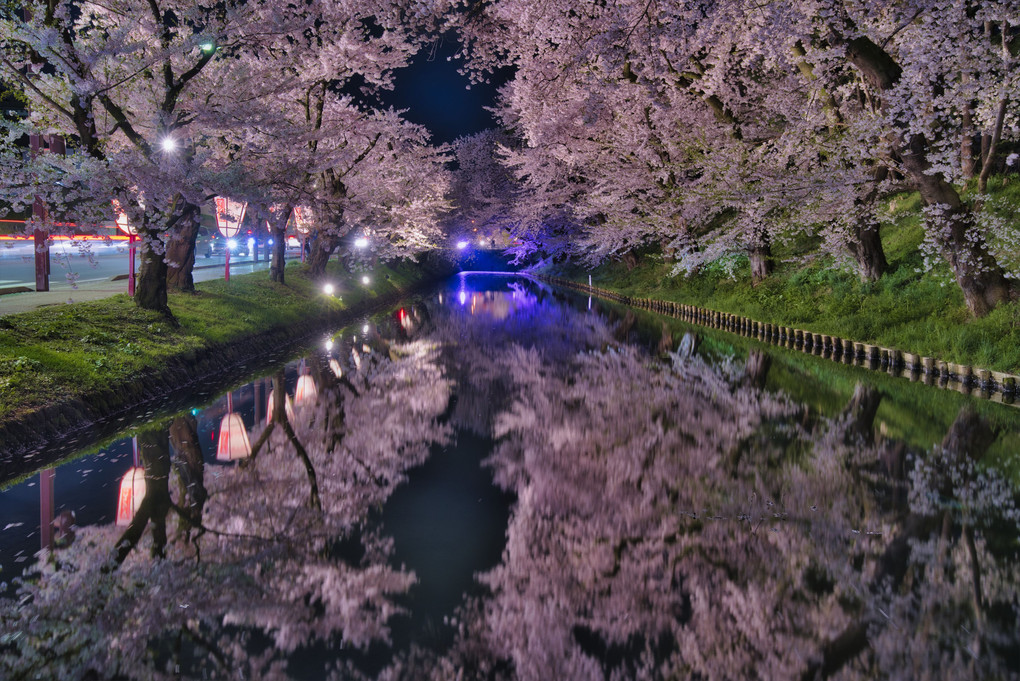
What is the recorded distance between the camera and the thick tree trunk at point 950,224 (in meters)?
16.5

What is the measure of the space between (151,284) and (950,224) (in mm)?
18486

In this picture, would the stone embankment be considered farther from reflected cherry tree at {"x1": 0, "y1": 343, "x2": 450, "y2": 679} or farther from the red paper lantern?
the red paper lantern

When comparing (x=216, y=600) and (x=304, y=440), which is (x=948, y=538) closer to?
(x=216, y=600)

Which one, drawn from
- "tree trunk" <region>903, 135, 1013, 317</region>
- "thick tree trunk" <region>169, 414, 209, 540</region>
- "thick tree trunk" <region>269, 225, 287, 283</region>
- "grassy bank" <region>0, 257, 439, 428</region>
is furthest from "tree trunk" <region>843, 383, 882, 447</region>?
"thick tree trunk" <region>269, 225, 287, 283</region>

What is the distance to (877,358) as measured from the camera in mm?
17828

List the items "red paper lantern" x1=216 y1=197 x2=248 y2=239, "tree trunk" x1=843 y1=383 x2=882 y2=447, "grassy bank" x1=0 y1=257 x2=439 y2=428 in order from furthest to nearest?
"red paper lantern" x1=216 y1=197 x2=248 y2=239, "grassy bank" x1=0 y1=257 x2=439 y2=428, "tree trunk" x1=843 y1=383 x2=882 y2=447

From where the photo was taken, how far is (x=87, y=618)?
5328 millimetres

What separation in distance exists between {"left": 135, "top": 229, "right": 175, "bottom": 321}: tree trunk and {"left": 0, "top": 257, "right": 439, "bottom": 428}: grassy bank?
0.42m

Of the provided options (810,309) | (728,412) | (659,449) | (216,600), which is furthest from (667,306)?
(216,600)

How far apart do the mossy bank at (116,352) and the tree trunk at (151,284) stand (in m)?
0.38

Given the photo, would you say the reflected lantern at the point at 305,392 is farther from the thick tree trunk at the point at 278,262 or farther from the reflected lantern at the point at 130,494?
the thick tree trunk at the point at 278,262

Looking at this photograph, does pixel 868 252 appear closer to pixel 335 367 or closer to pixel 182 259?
pixel 335 367

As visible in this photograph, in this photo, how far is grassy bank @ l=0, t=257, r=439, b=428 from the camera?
472 inches

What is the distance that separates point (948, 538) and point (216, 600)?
6121 millimetres
